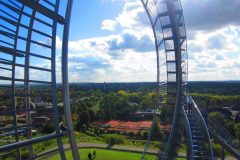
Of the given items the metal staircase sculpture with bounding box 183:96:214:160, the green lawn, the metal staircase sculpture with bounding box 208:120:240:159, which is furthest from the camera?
the green lawn

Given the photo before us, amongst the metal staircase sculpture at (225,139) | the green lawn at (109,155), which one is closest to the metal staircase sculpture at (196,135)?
the metal staircase sculpture at (225,139)

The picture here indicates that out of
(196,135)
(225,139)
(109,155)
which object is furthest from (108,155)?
(196,135)

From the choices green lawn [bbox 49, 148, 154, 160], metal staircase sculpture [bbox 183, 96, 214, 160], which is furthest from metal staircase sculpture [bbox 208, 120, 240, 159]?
green lawn [bbox 49, 148, 154, 160]

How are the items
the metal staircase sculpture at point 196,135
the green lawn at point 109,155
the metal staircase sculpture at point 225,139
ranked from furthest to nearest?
the green lawn at point 109,155 → the metal staircase sculpture at point 225,139 → the metal staircase sculpture at point 196,135

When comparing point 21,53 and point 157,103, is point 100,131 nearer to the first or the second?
point 157,103

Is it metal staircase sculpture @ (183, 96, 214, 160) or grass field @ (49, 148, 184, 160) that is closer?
metal staircase sculpture @ (183, 96, 214, 160)

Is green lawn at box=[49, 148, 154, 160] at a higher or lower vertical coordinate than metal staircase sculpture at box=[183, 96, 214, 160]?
lower

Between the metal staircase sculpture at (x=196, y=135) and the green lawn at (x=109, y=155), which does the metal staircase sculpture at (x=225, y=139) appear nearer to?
the metal staircase sculpture at (x=196, y=135)

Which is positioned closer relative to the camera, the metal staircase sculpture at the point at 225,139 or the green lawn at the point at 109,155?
the metal staircase sculpture at the point at 225,139

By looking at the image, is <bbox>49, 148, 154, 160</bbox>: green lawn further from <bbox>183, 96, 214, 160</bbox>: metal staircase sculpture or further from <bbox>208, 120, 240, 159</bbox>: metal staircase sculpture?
<bbox>183, 96, 214, 160</bbox>: metal staircase sculpture
